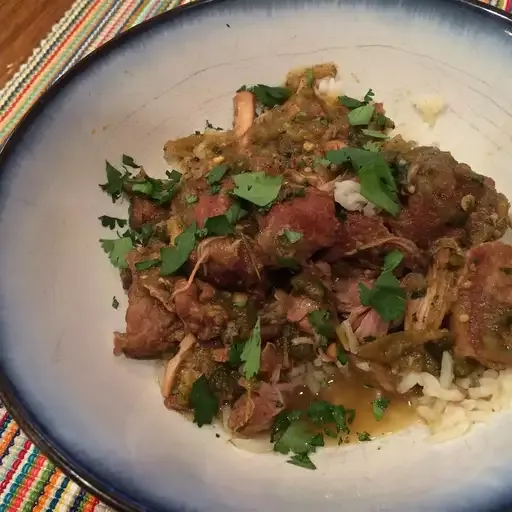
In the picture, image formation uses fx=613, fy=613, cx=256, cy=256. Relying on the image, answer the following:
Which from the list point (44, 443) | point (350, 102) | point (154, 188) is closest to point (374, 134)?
point (350, 102)

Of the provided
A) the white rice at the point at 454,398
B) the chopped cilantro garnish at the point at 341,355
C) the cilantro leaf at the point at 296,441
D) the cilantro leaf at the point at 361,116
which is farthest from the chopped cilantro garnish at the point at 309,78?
the cilantro leaf at the point at 296,441

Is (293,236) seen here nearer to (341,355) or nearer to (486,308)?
(341,355)

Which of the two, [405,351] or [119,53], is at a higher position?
[119,53]

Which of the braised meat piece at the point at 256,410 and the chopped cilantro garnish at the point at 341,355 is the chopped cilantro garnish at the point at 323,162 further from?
the braised meat piece at the point at 256,410

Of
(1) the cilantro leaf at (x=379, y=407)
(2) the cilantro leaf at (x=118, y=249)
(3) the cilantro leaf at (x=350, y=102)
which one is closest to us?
(1) the cilantro leaf at (x=379, y=407)

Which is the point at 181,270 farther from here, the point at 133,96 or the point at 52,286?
the point at 133,96

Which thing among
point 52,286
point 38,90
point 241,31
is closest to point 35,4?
point 38,90
